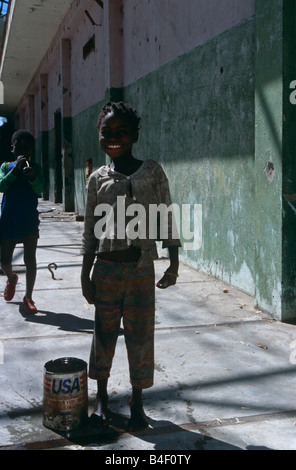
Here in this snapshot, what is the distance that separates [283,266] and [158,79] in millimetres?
3935

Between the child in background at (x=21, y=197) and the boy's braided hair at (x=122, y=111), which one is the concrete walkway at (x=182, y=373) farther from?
the boy's braided hair at (x=122, y=111)

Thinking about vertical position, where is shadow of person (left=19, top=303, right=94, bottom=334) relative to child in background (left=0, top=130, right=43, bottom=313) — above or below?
below

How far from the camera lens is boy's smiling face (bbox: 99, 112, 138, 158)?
100.0 inches

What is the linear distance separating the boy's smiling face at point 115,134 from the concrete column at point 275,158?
6.21 feet

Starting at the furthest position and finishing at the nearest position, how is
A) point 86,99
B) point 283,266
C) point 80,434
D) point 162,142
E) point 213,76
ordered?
point 86,99, point 162,142, point 213,76, point 283,266, point 80,434

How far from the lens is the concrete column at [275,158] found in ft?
13.3

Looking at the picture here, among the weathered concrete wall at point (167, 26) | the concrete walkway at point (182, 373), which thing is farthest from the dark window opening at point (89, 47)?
the concrete walkway at point (182, 373)

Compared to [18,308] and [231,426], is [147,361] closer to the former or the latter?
[231,426]

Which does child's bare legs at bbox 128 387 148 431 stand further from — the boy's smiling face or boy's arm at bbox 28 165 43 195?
boy's arm at bbox 28 165 43 195

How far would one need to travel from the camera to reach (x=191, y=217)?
6328 millimetres

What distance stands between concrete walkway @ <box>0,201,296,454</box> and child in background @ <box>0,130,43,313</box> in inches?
24.2

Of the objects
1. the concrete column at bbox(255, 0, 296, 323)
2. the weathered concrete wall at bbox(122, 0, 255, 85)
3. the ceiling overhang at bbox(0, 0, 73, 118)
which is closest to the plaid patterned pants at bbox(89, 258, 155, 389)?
the concrete column at bbox(255, 0, 296, 323)

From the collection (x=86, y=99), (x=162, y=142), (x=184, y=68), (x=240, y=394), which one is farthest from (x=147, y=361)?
(x=86, y=99)

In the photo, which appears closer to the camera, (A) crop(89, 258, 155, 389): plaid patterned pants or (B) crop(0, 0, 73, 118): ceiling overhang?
(A) crop(89, 258, 155, 389): plaid patterned pants
